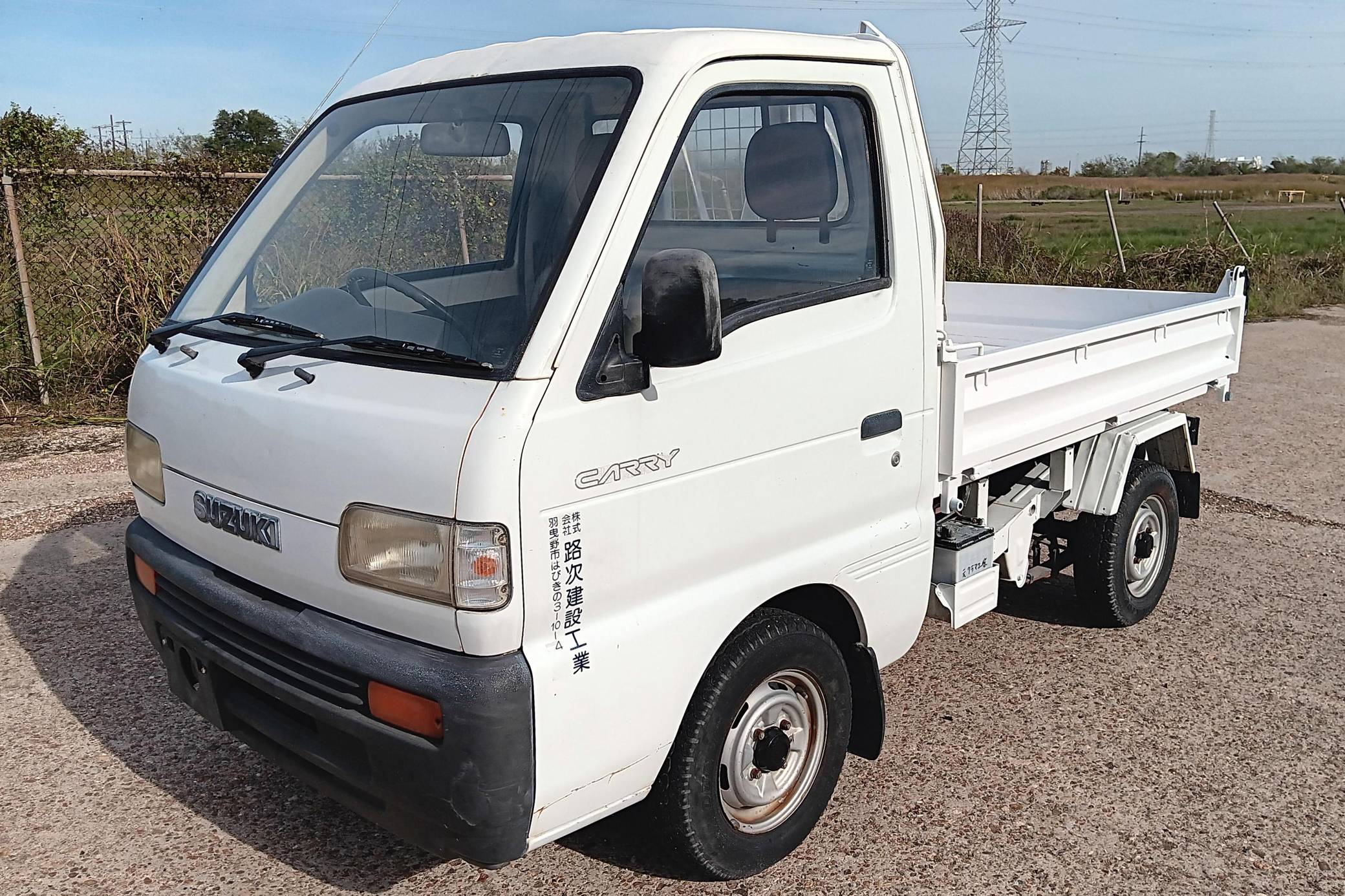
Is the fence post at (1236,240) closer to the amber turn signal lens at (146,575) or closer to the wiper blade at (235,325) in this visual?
the wiper blade at (235,325)

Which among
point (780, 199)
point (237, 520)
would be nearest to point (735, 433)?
point (780, 199)

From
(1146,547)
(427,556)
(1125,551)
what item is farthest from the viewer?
(1146,547)

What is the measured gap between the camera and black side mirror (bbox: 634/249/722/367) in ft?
7.89

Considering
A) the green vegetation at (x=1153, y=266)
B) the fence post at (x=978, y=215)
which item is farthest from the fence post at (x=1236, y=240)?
the fence post at (x=978, y=215)

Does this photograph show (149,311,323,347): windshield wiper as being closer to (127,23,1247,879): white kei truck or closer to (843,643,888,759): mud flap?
(127,23,1247,879): white kei truck

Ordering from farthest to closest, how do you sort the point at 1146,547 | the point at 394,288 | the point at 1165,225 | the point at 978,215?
the point at 1165,225, the point at 978,215, the point at 1146,547, the point at 394,288

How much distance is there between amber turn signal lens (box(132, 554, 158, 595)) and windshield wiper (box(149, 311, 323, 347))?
627 mm

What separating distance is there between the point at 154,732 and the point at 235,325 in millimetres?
1781

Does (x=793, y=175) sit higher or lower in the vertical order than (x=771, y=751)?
higher

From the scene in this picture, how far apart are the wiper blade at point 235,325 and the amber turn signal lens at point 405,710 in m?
0.97

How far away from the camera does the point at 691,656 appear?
2.72m

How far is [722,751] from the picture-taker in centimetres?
294

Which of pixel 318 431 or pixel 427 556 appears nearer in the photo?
pixel 427 556

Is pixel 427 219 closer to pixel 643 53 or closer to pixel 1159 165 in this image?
pixel 643 53
